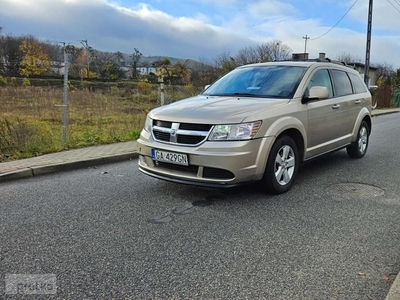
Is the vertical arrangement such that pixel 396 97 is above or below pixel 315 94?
above

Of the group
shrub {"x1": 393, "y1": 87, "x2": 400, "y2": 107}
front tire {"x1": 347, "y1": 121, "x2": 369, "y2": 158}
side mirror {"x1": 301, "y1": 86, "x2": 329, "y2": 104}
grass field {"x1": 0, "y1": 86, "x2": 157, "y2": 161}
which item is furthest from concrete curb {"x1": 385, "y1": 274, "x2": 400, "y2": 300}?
shrub {"x1": 393, "y1": 87, "x2": 400, "y2": 107}

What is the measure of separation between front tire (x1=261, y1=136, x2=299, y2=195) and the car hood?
0.52m

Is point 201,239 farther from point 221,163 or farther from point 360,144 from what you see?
point 360,144

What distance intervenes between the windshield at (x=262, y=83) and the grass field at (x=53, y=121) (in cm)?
402

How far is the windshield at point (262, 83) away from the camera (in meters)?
5.11

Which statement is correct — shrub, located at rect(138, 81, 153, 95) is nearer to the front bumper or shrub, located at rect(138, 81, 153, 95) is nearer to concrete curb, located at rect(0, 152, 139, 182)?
concrete curb, located at rect(0, 152, 139, 182)

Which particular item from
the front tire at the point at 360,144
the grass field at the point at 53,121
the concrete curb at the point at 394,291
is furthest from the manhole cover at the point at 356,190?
the grass field at the point at 53,121

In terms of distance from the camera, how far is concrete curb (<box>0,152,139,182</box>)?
18.5 feet

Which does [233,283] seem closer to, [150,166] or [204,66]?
[150,166]

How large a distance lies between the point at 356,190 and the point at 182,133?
260 cm

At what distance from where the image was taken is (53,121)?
11.3 m

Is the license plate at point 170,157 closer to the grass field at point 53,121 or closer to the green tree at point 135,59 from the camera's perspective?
the grass field at point 53,121

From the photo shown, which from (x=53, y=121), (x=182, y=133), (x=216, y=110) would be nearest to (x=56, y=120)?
(x=53, y=121)

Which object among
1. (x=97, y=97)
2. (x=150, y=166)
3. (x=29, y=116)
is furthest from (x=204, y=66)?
(x=150, y=166)
